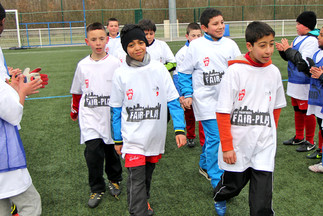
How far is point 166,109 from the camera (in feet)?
9.86

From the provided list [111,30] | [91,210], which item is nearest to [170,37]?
[111,30]

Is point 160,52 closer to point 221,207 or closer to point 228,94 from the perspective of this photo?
point 228,94

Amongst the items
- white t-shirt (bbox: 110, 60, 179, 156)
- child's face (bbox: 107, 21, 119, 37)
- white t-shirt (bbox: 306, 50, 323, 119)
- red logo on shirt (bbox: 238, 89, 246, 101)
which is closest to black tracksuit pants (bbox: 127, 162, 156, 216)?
white t-shirt (bbox: 110, 60, 179, 156)

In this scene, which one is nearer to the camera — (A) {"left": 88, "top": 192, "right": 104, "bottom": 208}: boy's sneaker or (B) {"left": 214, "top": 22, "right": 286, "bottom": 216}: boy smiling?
(B) {"left": 214, "top": 22, "right": 286, "bottom": 216}: boy smiling

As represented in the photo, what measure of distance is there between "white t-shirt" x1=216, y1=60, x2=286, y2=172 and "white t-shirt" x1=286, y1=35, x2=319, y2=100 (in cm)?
202

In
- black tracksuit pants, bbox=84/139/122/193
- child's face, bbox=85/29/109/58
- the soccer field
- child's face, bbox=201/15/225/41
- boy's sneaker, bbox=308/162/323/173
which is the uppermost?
child's face, bbox=201/15/225/41

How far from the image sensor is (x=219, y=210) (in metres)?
3.18

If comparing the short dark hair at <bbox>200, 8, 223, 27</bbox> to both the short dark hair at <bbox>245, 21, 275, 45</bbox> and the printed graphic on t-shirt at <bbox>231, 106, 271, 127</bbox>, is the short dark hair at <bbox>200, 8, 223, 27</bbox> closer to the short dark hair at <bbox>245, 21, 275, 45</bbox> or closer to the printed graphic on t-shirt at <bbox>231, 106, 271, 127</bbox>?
the short dark hair at <bbox>245, 21, 275, 45</bbox>

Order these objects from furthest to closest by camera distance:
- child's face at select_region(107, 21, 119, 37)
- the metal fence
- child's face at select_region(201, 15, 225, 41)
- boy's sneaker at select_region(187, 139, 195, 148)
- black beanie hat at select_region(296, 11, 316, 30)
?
the metal fence, child's face at select_region(107, 21, 119, 37), boy's sneaker at select_region(187, 139, 195, 148), black beanie hat at select_region(296, 11, 316, 30), child's face at select_region(201, 15, 225, 41)

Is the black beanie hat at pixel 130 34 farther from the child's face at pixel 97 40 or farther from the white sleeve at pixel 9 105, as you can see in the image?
the white sleeve at pixel 9 105

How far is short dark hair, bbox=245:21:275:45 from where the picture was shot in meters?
2.62

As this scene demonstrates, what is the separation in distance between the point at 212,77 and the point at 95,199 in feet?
5.75

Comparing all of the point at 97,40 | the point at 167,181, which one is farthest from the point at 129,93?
the point at 167,181

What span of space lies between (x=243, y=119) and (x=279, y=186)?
1457 mm
